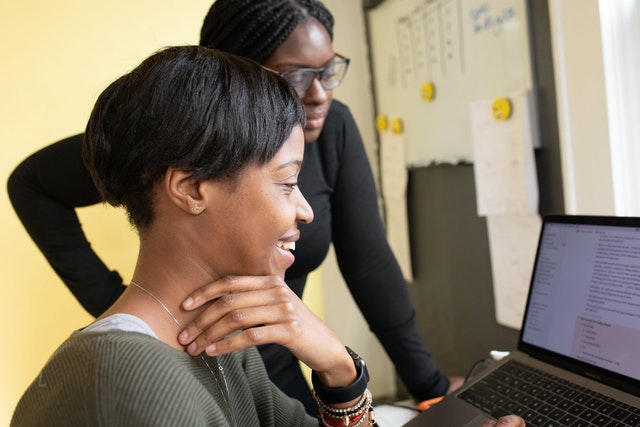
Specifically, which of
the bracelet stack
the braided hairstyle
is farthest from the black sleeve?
the bracelet stack

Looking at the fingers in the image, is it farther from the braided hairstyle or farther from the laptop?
the braided hairstyle

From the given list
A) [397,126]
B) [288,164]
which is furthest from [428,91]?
[288,164]

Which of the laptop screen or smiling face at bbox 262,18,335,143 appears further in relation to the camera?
smiling face at bbox 262,18,335,143

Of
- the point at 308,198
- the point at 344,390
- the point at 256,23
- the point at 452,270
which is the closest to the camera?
the point at 344,390

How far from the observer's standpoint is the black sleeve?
1.06 m

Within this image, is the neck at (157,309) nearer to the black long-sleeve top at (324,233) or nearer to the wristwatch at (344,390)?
the wristwatch at (344,390)

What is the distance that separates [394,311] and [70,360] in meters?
0.74

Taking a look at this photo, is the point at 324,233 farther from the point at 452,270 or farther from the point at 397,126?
the point at 397,126

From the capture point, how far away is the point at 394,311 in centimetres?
117

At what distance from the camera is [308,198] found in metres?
1.09

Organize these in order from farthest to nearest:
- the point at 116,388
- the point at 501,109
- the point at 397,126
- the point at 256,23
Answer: the point at 397,126 → the point at 501,109 → the point at 256,23 → the point at 116,388

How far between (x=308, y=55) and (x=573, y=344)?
24.0 inches

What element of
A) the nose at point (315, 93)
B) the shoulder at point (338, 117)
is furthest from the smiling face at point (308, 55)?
the shoulder at point (338, 117)

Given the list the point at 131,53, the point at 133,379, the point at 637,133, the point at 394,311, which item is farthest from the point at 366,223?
the point at 131,53
